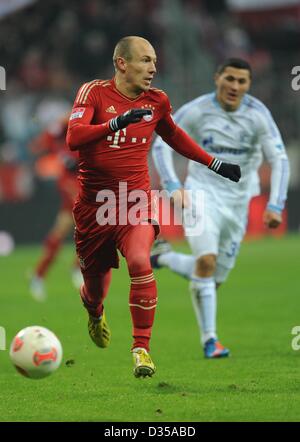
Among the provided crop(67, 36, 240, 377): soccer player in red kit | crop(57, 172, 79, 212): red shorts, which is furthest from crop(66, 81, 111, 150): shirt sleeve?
crop(57, 172, 79, 212): red shorts

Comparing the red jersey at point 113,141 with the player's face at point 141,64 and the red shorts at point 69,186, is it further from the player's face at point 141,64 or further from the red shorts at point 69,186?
the red shorts at point 69,186

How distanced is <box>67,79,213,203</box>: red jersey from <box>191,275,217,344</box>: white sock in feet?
5.69

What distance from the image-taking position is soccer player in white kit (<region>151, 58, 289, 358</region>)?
826 centimetres

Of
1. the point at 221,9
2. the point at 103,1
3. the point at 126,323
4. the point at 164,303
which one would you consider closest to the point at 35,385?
the point at 126,323

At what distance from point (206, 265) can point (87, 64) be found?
566 inches

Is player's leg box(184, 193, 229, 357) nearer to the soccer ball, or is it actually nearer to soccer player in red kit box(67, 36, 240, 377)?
soccer player in red kit box(67, 36, 240, 377)

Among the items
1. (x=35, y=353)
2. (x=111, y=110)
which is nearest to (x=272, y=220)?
(x=111, y=110)

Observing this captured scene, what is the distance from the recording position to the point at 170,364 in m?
7.65

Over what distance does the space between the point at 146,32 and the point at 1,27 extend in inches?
129

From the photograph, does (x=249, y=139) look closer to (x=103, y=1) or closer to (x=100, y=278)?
(x=100, y=278)

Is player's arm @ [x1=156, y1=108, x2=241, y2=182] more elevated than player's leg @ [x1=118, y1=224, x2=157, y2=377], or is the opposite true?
player's arm @ [x1=156, y1=108, x2=241, y2=182]

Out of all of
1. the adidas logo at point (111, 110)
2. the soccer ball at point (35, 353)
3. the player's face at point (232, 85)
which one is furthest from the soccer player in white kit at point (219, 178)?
the soccer ball at point (35, 353)

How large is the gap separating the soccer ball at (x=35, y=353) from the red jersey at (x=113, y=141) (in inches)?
46.9

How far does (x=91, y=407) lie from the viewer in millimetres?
5820
